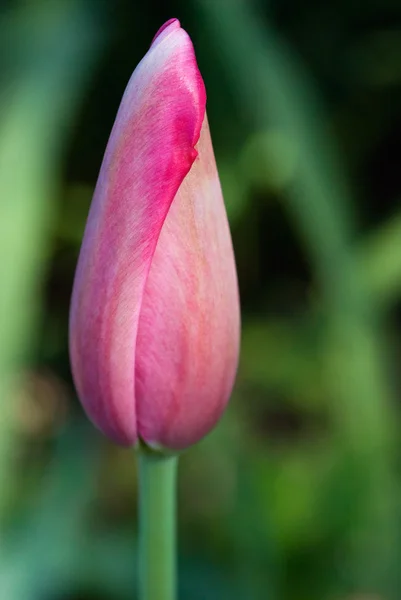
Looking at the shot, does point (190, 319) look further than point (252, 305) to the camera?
No

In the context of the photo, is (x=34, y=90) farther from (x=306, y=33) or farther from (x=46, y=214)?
(x=306, y=33)

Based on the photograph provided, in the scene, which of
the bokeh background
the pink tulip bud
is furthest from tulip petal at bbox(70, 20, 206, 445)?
the bokeh background

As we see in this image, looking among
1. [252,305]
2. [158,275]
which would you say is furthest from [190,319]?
[252,305]

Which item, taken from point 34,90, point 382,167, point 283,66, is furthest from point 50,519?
point 382,167

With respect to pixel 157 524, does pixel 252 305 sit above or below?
above

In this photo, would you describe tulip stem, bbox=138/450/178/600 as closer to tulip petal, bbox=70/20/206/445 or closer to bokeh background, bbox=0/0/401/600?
tulip petal, bbox=70/20/206/445

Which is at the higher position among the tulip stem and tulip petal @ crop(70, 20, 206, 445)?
tulip petal @ crop(70, 20, 206, 445)

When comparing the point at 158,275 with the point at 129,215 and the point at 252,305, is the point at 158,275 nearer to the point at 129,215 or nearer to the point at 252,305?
the point at 129,215

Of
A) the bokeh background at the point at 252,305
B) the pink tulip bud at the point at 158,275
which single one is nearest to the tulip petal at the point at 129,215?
the pink tulip bud at the point at 158,275
